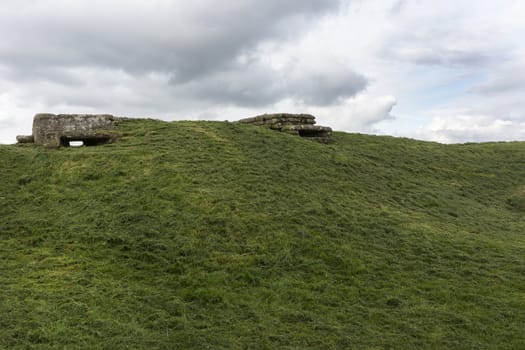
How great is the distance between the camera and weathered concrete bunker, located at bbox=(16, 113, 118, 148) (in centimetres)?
1623

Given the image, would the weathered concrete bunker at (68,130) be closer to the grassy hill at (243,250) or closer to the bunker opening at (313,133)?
the grassy hill at (243,250)

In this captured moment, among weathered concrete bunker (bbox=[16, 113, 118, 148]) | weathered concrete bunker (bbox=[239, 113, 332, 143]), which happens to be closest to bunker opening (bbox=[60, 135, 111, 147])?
weathered concrete bunker (bbox=[16, 113, 118, 148])

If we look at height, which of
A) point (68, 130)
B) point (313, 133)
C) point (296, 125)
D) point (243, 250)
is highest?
point (296, 125)

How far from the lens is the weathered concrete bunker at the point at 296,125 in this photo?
19.4m

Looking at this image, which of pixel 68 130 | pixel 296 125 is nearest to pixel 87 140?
pixel 68 130

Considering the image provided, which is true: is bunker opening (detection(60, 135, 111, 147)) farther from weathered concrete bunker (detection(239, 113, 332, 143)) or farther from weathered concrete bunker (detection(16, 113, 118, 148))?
weathered concrete bunker (detection(239, 113, 332, 143))

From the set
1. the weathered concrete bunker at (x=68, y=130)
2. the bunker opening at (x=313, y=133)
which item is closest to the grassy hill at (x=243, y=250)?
the weathered concrete bunker at (x=68, y=130)

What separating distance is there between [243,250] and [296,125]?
1033cm

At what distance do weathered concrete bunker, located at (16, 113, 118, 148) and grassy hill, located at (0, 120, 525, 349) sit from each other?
25.1 inches

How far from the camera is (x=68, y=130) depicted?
16.3 meters

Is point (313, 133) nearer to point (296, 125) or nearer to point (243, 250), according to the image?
point (296, 125)

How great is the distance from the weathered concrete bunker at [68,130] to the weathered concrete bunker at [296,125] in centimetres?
683

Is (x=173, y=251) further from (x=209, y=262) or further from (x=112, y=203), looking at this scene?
(x=112, y=203)

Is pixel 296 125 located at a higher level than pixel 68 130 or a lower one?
higher
